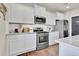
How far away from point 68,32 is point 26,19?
1514mm

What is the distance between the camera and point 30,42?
282 cm

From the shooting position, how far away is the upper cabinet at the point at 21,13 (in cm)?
246

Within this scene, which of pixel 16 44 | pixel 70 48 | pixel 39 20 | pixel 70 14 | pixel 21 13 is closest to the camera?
pixel 70 48

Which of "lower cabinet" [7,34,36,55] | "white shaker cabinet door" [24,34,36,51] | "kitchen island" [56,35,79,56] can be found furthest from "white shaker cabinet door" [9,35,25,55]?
"kitchen island" [56,35,79,56]

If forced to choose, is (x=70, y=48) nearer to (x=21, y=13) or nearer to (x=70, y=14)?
(x=70, y=14)

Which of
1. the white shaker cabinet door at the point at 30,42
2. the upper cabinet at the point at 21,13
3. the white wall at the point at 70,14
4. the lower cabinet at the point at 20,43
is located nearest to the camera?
the white wall at the point at 70,14

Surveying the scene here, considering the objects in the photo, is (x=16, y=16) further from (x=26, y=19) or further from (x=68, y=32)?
(x=68, y=32)

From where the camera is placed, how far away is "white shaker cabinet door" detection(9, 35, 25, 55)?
227 cm

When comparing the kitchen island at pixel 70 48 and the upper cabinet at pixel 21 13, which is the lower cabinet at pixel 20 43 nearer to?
the upper cabinet at pixel 21 13

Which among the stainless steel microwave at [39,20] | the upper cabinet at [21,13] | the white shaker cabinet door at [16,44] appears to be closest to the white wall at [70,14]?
the stainless steel microwave at [39,20]

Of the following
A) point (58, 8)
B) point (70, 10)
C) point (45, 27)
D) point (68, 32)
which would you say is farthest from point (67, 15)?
point (45, 27)

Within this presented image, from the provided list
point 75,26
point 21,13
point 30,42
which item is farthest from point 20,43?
point 75,26

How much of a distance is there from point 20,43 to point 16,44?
5.2 inches

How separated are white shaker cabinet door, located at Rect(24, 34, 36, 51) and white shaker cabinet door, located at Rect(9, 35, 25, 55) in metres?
0.15
